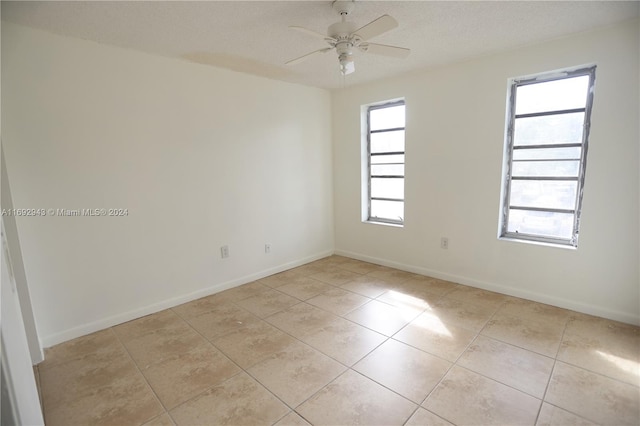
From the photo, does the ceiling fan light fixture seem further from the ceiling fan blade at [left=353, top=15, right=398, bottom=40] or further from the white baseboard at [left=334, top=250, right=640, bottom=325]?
the white baseboard at [left=334, top=250, right=640, bottom=325]

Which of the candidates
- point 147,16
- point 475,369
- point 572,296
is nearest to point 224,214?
point 147,16

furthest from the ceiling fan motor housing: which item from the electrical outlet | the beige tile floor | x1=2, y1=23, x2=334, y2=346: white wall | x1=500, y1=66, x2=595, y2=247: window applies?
the electrical outlet

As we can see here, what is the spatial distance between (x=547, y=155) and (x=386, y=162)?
1791 mm

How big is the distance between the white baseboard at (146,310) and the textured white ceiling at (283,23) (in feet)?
7.70

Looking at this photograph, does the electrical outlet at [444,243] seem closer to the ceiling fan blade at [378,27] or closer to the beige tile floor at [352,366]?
the beige tile floor at [352,366]

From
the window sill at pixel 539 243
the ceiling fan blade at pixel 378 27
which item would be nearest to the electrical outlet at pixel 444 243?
the window sill at pixel 539 243

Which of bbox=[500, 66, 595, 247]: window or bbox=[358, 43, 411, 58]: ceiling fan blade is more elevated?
bbox=[358, 43, 411, 58]: ceiling fan blade

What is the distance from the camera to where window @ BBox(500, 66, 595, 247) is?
2783 millimetres

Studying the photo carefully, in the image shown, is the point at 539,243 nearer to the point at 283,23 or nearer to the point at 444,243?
the point at 444,243

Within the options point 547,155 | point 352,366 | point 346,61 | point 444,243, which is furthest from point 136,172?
point 547,155

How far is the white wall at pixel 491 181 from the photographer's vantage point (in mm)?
2529

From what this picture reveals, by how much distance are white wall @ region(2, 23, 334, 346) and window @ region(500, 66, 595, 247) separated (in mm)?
2521

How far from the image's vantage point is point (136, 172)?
285 cm

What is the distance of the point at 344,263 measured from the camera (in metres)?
4.42
